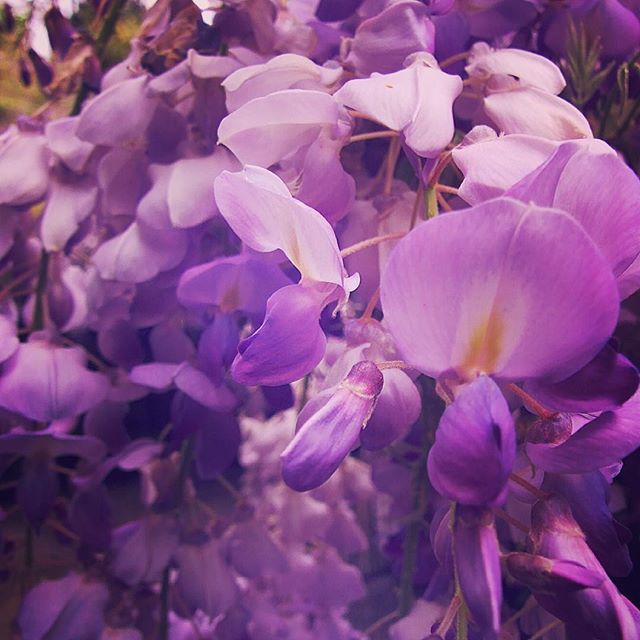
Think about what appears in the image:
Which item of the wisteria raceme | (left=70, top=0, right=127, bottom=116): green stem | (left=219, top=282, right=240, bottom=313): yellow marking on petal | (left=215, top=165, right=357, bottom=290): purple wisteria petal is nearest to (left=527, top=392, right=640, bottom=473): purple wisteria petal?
the wisteria raceme

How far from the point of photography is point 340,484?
801 mm

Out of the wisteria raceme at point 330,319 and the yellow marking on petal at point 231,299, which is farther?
the yellow marking on petal at point 231,299

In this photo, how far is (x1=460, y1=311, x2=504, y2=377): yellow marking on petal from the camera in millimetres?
308

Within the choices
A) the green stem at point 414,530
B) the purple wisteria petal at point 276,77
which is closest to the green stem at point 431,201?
the purple wisteria petal at point 276,77

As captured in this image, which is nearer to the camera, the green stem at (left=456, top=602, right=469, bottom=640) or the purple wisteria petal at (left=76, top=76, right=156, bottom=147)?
the green stem at (left=456, top=602, right=469, bottom=640)

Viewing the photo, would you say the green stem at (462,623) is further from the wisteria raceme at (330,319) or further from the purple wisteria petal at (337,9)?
the purple wisteria petal at (337,9)

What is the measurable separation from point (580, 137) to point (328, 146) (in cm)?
12

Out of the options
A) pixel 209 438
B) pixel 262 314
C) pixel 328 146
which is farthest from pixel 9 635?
pixel 328 146

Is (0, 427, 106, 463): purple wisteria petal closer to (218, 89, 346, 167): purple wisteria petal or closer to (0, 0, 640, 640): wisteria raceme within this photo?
(0, 0, 640, 640): wisteria raceme

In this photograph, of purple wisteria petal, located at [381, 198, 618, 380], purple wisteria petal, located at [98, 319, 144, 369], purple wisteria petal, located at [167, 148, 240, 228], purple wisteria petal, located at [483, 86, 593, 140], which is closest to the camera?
purple wisteria petal, located at [381, 198, 618, 380]

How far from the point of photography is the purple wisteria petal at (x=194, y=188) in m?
Result: 0.48

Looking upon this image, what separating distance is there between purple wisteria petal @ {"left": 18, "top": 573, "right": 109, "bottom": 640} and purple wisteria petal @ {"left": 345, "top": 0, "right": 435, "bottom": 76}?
44 centimetres

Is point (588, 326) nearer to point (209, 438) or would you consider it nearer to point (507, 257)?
point (507, 257)

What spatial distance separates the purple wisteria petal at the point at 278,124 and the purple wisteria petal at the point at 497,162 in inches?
3.1
